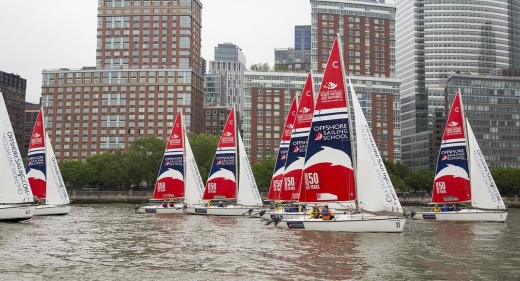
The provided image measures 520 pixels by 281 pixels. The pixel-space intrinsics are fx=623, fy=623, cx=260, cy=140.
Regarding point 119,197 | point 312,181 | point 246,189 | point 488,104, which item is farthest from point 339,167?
point 488,104

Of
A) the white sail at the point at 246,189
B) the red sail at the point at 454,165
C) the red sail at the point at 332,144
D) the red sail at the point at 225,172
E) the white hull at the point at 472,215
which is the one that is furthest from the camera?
the red sail at the point at 225,172

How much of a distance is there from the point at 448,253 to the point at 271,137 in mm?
148747

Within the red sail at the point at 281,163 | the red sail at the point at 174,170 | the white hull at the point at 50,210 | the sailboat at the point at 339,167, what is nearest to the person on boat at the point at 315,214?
the sailboat at the point at 339,167

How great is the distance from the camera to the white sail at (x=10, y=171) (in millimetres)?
50938

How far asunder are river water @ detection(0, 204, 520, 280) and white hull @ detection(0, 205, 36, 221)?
2.88ft

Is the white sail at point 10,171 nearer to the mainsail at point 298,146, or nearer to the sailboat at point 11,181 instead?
the sailboat at point 11,181

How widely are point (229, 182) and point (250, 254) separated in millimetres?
37143

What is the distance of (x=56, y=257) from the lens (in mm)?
31906

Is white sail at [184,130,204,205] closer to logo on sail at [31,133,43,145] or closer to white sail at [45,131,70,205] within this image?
white sail at [45,131,70,205]

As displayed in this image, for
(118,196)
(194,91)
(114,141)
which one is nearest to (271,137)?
(194,91)

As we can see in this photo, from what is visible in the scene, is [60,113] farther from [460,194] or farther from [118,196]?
[460,194]

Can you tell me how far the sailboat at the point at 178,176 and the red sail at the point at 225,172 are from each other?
13.6 ft

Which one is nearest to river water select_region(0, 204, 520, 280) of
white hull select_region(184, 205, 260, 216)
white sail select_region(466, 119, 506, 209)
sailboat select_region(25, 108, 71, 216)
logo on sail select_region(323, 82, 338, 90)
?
white sail select_region(466, 119, 506, 209)

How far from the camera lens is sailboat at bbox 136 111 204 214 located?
74.8 m
